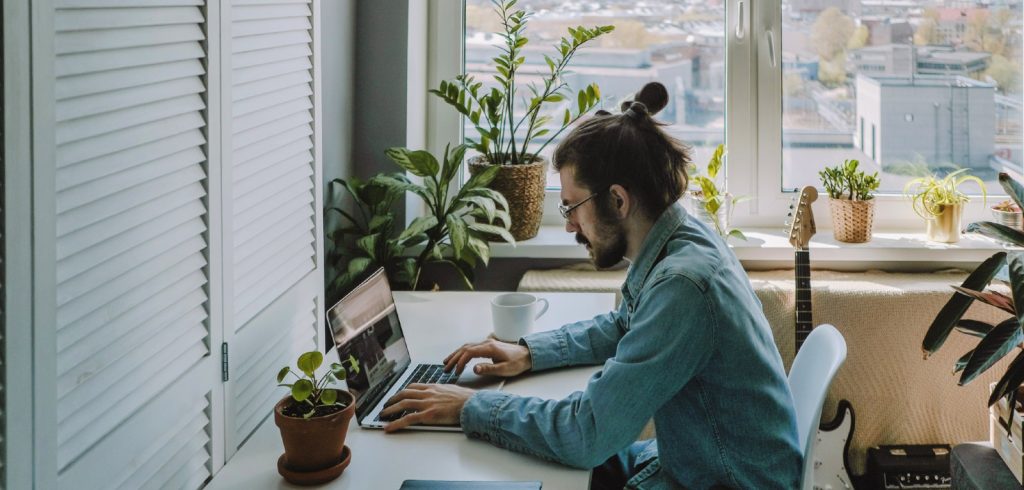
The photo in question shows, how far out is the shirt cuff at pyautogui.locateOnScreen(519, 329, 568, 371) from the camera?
1.82 metres

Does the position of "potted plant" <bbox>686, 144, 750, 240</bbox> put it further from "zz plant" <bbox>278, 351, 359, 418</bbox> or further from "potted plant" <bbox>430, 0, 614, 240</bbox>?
"zz plant" <bbox>278, 351, 359, 418</bbox>

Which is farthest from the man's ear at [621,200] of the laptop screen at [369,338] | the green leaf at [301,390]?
the green leaf at [301,390]

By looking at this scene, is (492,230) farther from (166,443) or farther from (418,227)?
(166,443)

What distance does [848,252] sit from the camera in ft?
9.48

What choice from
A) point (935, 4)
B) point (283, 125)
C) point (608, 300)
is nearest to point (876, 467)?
point (608, 300)

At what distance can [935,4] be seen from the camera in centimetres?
306

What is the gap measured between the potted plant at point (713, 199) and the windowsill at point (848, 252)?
0.06 m

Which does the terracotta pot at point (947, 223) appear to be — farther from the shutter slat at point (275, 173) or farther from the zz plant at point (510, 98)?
the shutter slat at point (275, 173)

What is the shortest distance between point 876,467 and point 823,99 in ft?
3.62

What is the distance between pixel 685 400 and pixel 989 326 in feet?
4.12

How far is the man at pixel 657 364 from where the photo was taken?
142 centimetres

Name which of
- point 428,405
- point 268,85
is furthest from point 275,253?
point 428,405

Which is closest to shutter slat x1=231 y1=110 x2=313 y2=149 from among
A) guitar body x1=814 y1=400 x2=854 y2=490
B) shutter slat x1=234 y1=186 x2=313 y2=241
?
shutter slat x1=234 y1=186 x2=313 y2=241

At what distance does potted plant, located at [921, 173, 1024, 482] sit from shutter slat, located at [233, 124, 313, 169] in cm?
145
